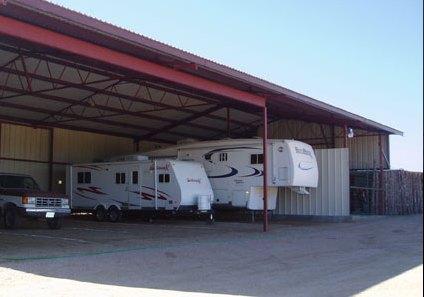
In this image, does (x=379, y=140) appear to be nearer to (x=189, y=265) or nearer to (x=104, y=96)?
(x=104, y=96)

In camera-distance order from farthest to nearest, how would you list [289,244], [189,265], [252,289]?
[289,244] → [189,265] → [252,289]

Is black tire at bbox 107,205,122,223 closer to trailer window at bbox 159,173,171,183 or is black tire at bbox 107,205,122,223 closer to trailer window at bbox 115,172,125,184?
trailer window at bbox 115,172,125,184

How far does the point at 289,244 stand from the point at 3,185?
1043 centimetres

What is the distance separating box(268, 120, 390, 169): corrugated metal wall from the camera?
31.9 m

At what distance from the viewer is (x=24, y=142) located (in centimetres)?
2830

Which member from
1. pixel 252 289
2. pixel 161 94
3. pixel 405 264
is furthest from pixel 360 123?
pixel 252 289

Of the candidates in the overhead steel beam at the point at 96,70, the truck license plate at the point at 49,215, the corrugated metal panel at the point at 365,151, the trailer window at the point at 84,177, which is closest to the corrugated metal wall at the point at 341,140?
the corrugated metal panel at the point at 365,151

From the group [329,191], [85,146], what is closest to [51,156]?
[85,146]

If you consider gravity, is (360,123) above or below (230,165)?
above

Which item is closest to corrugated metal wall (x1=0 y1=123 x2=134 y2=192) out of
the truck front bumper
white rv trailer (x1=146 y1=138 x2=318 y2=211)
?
white rv trailer (x1=146 y1=138 x2=318 y2=211)

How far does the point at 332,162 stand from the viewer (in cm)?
2756

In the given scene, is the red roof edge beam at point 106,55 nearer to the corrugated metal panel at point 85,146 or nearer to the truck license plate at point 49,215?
the truck license plate at point 49,215

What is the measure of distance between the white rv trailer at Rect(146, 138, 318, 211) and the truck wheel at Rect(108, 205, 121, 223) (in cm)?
398

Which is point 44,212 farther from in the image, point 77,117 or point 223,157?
point 77,117
